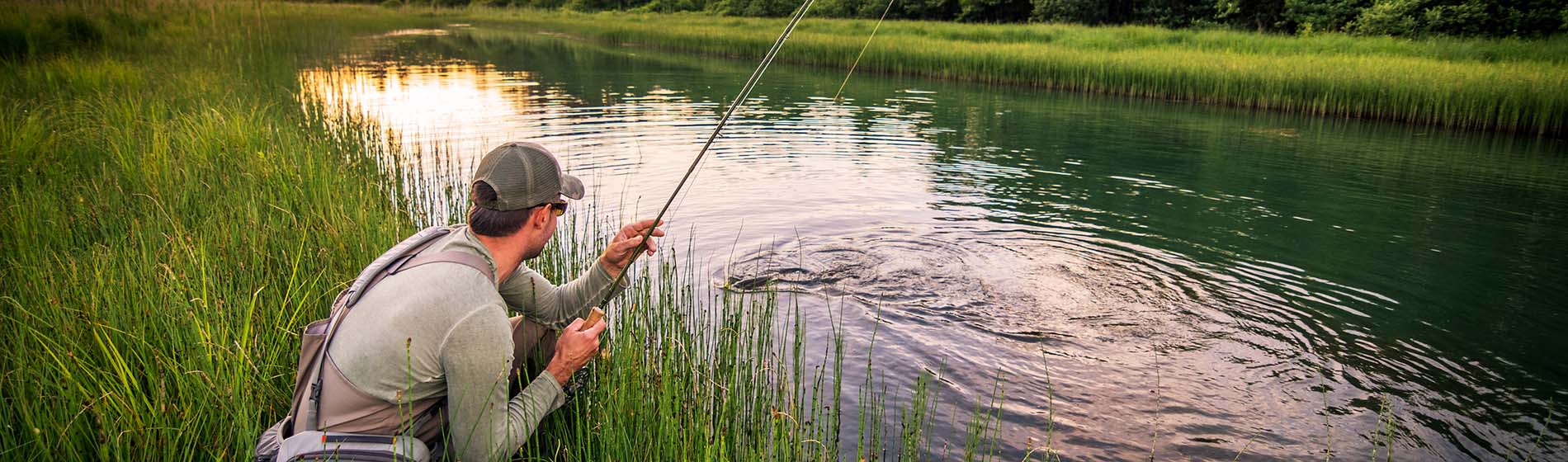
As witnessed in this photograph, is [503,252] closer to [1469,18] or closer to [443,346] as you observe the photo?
[443,346]

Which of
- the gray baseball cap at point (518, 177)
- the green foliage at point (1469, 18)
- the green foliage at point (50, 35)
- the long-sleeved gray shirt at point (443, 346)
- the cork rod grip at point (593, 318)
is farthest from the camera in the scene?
the green foliage at point (1469, 18)

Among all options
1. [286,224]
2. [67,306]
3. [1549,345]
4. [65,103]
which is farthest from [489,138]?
[1549,345]

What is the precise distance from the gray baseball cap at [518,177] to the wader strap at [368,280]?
0.63 feet

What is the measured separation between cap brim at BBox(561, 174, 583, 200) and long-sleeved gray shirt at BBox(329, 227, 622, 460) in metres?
0.34

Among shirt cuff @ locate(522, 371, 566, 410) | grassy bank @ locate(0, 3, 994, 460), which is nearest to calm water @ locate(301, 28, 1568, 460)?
grassy bank @ locate(0, 3, 994, 460)

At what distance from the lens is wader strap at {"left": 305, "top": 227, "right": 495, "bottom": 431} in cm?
225

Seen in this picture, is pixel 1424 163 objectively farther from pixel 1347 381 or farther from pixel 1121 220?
pixel 1347 381

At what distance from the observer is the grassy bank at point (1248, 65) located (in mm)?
14469

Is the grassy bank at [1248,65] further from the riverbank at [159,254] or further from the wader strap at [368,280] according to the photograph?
the wader strap at [368,280]

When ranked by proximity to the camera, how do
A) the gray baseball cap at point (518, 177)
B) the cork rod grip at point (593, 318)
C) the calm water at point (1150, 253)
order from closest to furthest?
1. the gray baseball cap at point (518, 177)
2. the cork rod grip at point (593, 318)
3. the calm water at point (1150, 253)

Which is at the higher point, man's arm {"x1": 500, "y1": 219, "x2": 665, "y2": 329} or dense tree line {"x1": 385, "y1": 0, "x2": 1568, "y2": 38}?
dense tree line {"x1": 385, "y1": 0, "x2": 1568, "y2": 38}

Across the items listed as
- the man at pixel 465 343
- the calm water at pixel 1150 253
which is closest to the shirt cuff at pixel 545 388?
the man at pixel 465 343

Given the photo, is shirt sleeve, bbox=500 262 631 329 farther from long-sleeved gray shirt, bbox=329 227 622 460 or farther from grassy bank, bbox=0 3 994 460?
long-sleeved gray shirt, bbox=329 227 622 460

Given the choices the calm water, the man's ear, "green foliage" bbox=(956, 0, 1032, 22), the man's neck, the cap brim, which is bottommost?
the calm water
